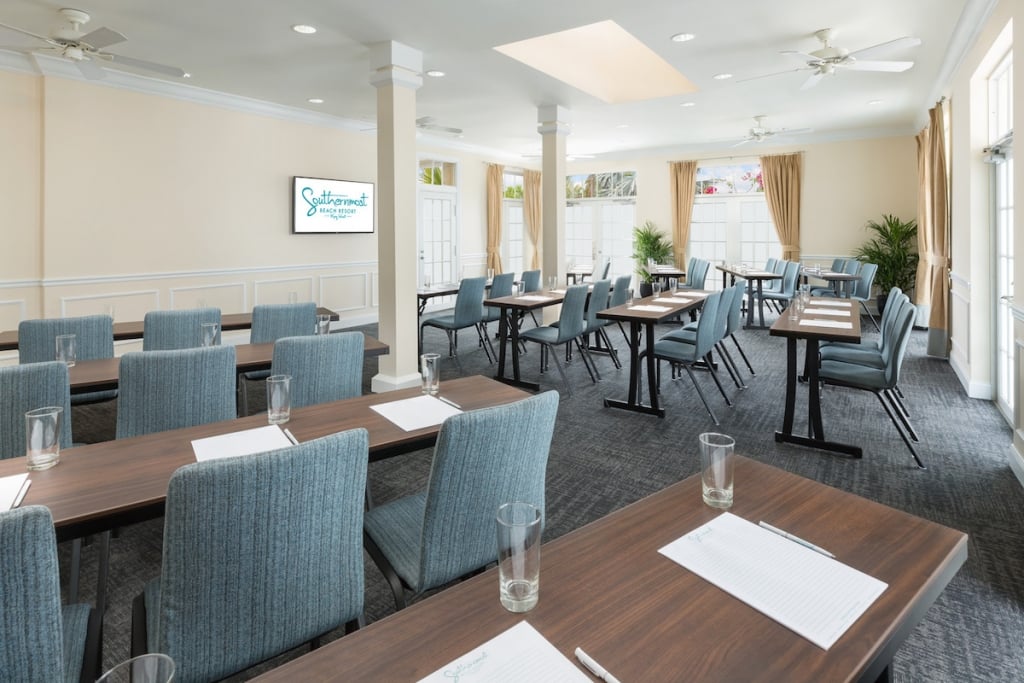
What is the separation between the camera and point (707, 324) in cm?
439

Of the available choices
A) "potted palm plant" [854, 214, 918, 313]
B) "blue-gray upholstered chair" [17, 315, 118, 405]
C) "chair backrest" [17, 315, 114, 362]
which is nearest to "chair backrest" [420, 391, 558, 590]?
"blue-gray upholstered chair" [17, 315, 118, 405]

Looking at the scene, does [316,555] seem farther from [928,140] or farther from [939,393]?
[928,140]

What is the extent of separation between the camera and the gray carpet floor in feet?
6.53

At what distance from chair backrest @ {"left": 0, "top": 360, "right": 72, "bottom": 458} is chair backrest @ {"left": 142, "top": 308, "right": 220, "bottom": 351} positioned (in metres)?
1.29

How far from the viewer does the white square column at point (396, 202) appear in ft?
16.5

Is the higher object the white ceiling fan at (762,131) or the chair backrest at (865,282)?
the white ceiling fan at (762,131)

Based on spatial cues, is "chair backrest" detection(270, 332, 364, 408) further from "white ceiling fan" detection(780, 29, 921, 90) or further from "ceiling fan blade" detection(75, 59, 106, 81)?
"white ceiling fan" detection(780, 29, 921, 90)

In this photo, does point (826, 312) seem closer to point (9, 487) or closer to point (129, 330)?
point (9, 487)

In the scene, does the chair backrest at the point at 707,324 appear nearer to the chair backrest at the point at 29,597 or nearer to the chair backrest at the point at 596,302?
the chair backrest at the point at 596,302

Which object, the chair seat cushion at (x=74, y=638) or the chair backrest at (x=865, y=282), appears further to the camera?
the chair backrest at (x=865, y=282)

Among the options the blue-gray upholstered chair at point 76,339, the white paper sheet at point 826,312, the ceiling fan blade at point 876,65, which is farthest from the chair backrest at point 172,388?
the ceiling fan blade at point 876,65

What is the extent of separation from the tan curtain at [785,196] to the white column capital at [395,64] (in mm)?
7381

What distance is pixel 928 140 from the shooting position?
22.7 feet

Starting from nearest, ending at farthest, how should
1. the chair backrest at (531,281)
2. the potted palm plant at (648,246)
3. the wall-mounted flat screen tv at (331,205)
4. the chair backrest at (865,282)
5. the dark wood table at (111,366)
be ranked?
the dark wood table at (111,366) < the chair backrest at (531,281) < the wall-mounted flat screen tv at (331,205) < the chair backrest at (865,282) < the potted palm plant at (648,246)
